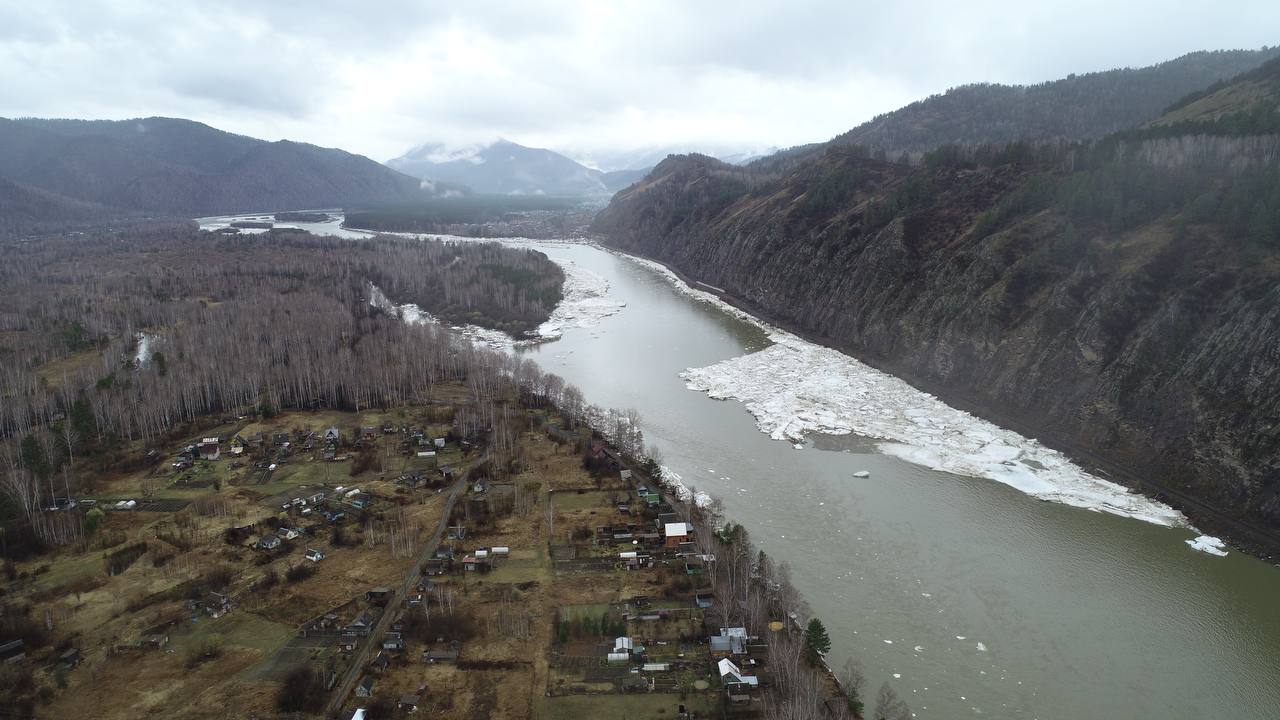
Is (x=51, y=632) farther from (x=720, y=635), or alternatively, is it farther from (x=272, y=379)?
(x=272, y=379)

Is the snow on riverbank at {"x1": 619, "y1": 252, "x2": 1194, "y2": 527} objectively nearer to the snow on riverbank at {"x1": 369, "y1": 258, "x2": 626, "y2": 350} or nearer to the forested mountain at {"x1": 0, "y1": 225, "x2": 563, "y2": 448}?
the forested mountain at {"x1": 0, "y1": 225, "x2": 563, "y2": 448}

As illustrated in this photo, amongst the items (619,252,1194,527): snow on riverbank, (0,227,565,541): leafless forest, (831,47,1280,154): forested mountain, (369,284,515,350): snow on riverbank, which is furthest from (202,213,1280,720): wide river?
(831,47,1280,154): forested mountain

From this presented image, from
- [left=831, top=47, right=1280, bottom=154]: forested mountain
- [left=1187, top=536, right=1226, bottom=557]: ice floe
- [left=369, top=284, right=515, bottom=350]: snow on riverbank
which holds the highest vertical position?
[left=831, top=47, right=1280, bottom=154]: forested mountain

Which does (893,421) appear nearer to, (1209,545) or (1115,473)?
(1115,473)

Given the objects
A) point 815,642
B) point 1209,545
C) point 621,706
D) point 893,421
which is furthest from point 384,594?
point 1209,545

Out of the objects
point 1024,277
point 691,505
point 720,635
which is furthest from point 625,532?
point 1024,277

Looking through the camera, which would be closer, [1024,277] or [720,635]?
[720,635]
